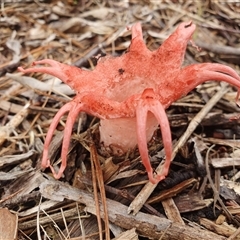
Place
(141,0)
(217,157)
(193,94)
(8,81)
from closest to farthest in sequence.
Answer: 1. (217,157)
2. (193,94)
3. (8,81)
4. (141,0)

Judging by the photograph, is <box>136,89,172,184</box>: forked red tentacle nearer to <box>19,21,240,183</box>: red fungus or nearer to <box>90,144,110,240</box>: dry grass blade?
<box>19,21,240,183</box>: red fungus

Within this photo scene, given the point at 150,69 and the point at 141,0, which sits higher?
the point at 150,69

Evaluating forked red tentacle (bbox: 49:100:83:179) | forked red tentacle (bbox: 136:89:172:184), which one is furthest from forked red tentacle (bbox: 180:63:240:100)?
forked red tentacle (bbox: 49:100:83:179)

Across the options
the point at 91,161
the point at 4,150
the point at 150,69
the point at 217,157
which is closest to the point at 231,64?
the point at 217,157

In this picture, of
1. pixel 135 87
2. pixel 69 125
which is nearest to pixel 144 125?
pixel 69 125

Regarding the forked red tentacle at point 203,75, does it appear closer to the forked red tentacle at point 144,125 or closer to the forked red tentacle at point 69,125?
the forked red tentacle at point 144,125

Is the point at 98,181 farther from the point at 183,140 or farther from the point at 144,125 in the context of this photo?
the point at 144,125

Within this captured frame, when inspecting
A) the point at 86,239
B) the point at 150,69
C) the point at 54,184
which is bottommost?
the point at 86,239

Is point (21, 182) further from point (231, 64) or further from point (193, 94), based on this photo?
point (231, 64)
